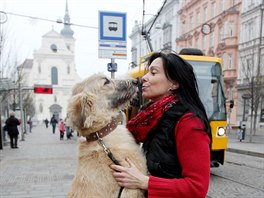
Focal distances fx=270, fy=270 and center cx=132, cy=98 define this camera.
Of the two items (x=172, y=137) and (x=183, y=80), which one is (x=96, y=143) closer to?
(x=172, y=137)

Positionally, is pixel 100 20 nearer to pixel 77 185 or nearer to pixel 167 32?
pixel 77 185

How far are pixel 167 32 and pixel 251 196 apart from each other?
42573mm

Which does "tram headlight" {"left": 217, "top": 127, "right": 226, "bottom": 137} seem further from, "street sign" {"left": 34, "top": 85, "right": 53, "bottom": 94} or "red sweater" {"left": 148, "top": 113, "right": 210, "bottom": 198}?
"street sign" {"left": 34, "top": 85, "right": 53, "bottom": 94}

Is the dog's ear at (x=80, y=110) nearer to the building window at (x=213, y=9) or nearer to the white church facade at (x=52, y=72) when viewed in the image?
the building window at (x=213, y=9)

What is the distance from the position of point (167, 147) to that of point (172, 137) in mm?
64

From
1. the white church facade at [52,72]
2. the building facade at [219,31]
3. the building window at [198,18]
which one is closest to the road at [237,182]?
the building facade at [219,31]

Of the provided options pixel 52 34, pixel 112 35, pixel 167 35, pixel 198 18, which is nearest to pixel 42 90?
pixel 112 35

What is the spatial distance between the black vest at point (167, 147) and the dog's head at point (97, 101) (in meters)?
0.39

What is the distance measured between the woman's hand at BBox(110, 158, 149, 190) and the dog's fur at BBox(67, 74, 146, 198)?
0.04 m

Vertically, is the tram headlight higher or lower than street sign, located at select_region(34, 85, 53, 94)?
lower

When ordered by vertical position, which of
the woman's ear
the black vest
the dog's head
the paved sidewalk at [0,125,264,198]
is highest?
the woman's ear

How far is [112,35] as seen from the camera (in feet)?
22.3

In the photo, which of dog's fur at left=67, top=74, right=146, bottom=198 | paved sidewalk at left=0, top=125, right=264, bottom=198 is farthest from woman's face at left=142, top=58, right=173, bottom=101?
paved sidewalk at left=0, top=125, right=264, bottom=198

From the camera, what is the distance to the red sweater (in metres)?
1.44
